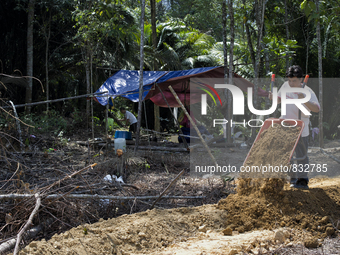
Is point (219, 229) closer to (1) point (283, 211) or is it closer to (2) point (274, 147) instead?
(1) point (283, 211)

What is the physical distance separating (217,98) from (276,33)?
4.73 m

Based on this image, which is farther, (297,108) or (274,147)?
(297,108)

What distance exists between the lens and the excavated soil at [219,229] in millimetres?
2760

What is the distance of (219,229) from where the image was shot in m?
3.35

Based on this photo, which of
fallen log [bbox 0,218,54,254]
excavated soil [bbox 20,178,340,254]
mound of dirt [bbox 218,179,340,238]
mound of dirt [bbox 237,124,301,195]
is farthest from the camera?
mound of dirt [bbox 237,124,301,195]

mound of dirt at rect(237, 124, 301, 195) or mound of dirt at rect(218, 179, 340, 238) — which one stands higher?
mound of dirt at rect(237, 124, 301, 195)

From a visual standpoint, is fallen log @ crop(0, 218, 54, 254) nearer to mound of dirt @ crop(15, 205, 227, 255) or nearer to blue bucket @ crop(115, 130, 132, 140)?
mound of dirt @ crop(15, 205, 227, 255)

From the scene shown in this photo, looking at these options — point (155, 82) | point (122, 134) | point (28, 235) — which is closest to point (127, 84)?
point (155, 82)

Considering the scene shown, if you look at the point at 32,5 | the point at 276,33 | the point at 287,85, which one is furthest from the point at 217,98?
the point at 32,5

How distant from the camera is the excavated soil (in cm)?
276

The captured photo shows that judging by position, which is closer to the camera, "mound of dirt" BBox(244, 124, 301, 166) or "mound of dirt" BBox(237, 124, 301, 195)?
"mound of dirt" BBox(237, 124, 301, 195)

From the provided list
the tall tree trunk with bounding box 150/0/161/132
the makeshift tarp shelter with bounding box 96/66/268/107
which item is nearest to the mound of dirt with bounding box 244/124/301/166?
the makeshift tarp shelter with bounding box 96/66/268/107

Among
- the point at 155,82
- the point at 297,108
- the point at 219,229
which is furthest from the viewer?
the point at 155,82

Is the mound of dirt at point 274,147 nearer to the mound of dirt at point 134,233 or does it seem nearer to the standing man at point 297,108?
the standing man at point 297,108
